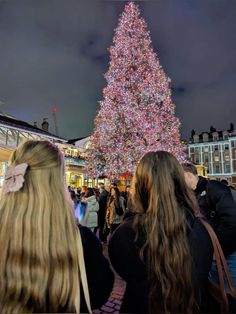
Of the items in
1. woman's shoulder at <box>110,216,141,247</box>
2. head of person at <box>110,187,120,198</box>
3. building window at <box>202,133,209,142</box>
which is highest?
building window at <box>202,133,209,142</box>

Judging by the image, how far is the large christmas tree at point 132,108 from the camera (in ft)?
60.5

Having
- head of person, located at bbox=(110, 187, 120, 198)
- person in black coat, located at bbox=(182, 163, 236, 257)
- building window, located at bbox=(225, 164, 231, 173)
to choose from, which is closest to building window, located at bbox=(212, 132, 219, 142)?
building window, located at bbox=(225, 164, 231, 173)

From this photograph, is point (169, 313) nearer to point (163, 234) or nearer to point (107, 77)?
point (163, 234)

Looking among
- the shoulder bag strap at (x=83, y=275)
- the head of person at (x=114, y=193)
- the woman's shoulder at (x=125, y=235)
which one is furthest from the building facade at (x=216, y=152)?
the shoulder bag strap at (x=83, y=275)

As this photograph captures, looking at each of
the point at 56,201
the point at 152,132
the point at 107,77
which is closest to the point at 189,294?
the point at 56,201

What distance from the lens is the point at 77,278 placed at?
1.31 metres

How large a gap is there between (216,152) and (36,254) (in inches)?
3307

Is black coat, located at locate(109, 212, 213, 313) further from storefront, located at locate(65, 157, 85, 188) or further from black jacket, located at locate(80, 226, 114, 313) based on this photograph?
storefront, located at locate(65, 157, 85, 188)

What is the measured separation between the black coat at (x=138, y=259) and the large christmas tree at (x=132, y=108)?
16138mm

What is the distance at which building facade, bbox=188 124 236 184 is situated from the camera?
7428 cm

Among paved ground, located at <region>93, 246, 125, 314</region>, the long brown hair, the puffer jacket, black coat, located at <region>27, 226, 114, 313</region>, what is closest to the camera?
black coat, located at <region>27, 226, 114, 313</region>

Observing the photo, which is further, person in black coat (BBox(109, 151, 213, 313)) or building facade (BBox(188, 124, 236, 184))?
building facade (BBox(188, 124, 236, 184))

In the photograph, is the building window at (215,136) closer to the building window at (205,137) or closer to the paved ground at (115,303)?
the building window at (205,137)

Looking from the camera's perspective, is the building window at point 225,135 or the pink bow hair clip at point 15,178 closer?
the pink bow hair clip at point 15,178
